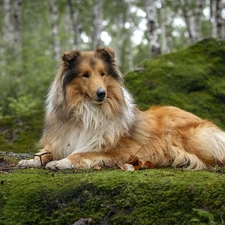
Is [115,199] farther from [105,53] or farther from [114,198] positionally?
[105,53]

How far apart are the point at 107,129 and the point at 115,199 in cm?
201

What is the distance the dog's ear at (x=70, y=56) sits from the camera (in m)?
5.75

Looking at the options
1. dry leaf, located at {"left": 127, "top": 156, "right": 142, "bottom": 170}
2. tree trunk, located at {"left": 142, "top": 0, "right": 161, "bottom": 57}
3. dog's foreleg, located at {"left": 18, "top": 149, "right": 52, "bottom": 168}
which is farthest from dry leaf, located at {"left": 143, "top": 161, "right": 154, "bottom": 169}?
tree trunk, located at {"left": 142, "top": 0, "right": 161, "bottom": 57}

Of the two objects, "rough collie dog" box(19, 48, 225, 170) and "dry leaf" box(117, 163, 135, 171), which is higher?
"rough collie dog" box(19, 48, 225, 170)

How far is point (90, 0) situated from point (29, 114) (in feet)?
66.9

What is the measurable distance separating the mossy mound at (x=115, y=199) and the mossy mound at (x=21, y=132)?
12.5ft

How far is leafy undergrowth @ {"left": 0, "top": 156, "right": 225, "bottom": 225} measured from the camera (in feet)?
11.4

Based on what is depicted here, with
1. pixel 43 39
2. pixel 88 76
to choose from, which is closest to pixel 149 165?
pixel 88 76

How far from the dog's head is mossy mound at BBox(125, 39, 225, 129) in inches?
104

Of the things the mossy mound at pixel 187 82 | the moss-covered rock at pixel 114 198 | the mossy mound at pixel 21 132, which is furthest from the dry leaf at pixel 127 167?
the mossy mound at pixel 187 82

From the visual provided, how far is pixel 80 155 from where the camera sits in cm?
529

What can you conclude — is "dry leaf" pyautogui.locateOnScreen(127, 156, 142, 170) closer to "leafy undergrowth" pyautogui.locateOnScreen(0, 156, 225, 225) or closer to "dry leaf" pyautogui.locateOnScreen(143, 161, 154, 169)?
"dry leaf" pyautogui.locateOnScreen(143, 161, 154, 169)

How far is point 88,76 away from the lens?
18.6ft

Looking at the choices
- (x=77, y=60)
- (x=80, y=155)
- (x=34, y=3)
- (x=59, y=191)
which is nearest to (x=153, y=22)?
(x=77, y=60)
